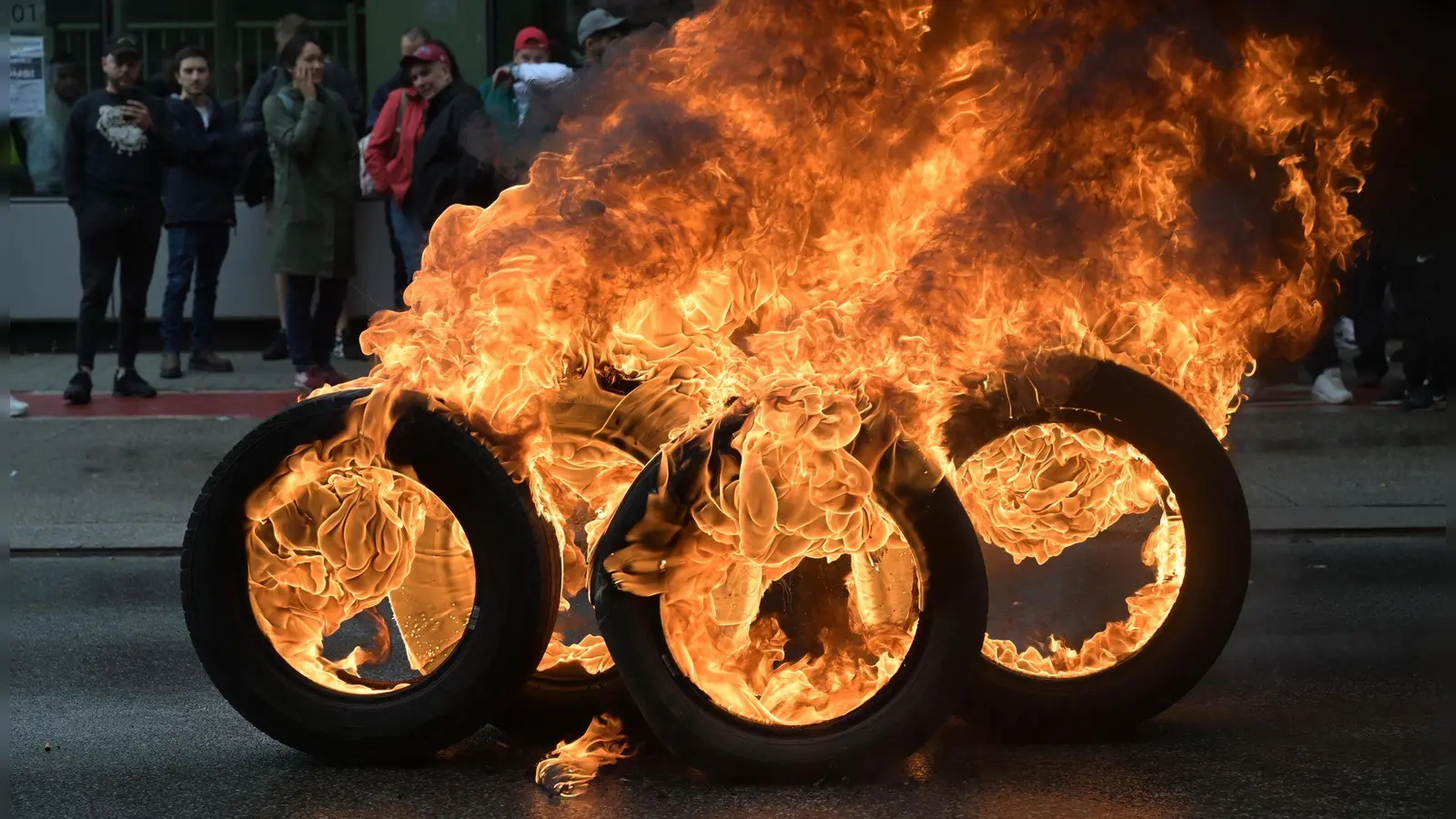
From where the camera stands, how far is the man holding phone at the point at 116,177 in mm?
10836

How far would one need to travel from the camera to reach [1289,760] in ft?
15.5

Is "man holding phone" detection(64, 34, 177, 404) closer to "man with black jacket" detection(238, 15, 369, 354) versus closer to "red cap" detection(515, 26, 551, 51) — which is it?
"man with black jacket" detection(238, 15, 369, 354)

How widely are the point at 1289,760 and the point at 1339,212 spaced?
5.82 feet

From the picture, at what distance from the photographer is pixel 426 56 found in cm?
1074

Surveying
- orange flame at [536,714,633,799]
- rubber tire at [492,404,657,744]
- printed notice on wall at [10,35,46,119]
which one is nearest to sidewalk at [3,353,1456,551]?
printed notice on wall at [10,35,46,119]

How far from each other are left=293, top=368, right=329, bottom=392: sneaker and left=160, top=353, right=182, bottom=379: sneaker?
0.96 m

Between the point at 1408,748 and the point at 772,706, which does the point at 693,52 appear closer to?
the point at 772,706

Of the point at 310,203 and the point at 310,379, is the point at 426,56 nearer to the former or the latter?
the point at 310,203

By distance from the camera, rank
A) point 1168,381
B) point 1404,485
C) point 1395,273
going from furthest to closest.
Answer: point 1395,273 < point 1404,485 < point 1168,381

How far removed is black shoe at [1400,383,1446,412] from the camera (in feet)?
33.3

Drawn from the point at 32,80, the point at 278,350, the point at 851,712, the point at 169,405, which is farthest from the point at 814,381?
the point at 32,80

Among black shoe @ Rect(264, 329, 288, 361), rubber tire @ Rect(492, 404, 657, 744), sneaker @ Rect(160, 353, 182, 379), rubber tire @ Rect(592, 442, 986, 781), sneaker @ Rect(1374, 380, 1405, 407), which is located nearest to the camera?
rubber tire @ Rect(592, 442, 986, 781)

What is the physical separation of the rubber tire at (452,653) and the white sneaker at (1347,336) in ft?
26.0

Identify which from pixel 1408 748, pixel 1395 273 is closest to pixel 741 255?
pixel 1408 748
